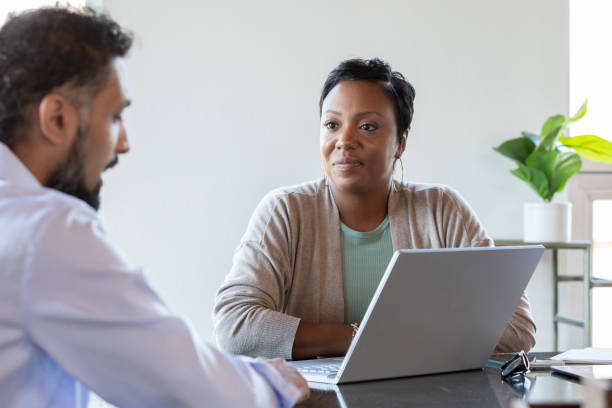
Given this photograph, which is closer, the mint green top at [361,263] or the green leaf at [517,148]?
the mint green top at [361,263]

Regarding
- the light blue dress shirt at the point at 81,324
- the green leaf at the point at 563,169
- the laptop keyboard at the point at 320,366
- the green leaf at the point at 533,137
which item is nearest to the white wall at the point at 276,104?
the green leaf at the point at 533,137

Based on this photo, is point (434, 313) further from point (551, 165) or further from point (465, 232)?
point (551, 165)

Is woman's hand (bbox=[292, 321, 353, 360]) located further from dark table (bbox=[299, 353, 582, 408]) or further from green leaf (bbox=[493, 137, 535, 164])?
green leaf (bbox=[493, 137, 535, 164])

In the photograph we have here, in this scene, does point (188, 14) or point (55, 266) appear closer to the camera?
point (55, 266)

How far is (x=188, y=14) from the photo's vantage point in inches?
121

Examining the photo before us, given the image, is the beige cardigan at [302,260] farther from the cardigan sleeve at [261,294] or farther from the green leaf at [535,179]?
the green leaf at [535,179]

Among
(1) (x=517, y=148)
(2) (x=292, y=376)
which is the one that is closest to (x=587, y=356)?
(2) (x=292, y=376)

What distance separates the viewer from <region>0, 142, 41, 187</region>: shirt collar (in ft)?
2.81

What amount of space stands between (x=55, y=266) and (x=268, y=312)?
0.83 meters

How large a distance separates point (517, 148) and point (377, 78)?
4.91 ft

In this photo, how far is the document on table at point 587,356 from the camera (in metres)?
1.35

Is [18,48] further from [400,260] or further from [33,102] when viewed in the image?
[400,260]

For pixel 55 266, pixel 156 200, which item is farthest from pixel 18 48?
pixel 156 200

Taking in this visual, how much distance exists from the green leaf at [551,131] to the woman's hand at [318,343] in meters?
1.94
